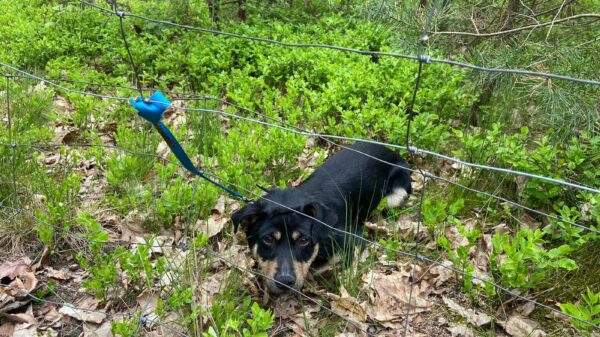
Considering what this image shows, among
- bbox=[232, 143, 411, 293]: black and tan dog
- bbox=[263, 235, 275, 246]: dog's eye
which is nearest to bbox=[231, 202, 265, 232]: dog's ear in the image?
bbox=[232, 143, 411, 293]: black and tan dog

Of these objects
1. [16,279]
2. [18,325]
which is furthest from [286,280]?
[16,279]

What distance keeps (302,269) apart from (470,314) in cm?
116

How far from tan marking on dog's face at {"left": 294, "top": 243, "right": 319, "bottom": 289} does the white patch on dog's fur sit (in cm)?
120

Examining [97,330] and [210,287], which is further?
[210,287]

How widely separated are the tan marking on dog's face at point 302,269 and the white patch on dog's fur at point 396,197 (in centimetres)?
120

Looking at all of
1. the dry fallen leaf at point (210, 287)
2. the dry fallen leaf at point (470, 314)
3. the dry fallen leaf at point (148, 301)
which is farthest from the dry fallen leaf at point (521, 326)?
the dry fallen leaf at point (148, 301)

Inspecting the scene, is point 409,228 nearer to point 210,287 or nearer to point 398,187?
point 398,187

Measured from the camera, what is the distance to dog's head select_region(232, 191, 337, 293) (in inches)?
140

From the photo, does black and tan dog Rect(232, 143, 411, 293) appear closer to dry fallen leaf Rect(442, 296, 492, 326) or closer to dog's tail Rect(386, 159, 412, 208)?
dog's tail Rect(386, 159, 412, 208)

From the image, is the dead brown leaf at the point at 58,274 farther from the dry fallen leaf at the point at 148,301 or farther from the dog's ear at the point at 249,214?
the dog's ear at the point at 249,214

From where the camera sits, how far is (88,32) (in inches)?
308

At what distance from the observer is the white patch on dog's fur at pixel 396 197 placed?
4693mm

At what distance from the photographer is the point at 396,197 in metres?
4.75

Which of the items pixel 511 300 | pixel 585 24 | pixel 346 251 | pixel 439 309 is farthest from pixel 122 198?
pixel 585 24
